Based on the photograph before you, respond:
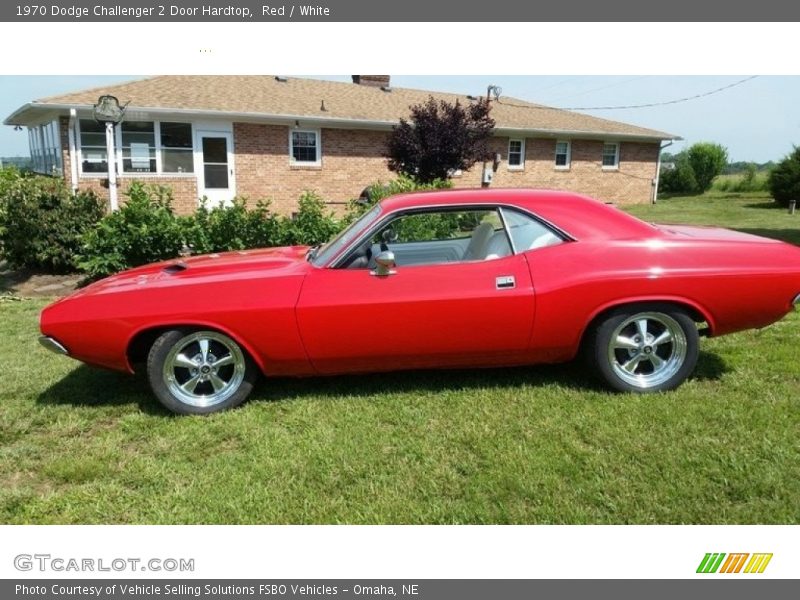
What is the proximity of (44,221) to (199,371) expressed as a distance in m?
6.43

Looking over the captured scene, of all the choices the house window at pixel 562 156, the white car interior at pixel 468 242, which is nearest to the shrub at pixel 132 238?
the white car interior at pixel 468 242

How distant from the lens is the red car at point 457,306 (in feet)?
12.6

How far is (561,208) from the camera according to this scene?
13.4ft

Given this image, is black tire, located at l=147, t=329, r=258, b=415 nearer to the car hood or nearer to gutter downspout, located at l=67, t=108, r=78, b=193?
the car hood

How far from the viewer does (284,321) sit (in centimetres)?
383

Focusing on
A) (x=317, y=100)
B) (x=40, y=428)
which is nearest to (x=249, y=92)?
(x=317, y=100)

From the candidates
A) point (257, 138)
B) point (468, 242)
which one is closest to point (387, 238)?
point (468, 242)

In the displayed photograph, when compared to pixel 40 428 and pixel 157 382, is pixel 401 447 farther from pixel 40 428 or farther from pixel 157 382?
pixel 40 428

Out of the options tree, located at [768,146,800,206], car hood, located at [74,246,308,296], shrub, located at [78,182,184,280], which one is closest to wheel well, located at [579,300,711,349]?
car hood, located at [74,246,308,296]

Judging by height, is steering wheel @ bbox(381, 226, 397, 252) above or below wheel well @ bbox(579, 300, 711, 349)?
Result: above

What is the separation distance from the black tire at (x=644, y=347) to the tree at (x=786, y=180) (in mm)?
23281

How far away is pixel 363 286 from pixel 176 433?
1.54 metres

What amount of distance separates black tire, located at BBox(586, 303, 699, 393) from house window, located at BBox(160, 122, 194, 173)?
15.2 m

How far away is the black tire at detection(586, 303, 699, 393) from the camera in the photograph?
398cm
